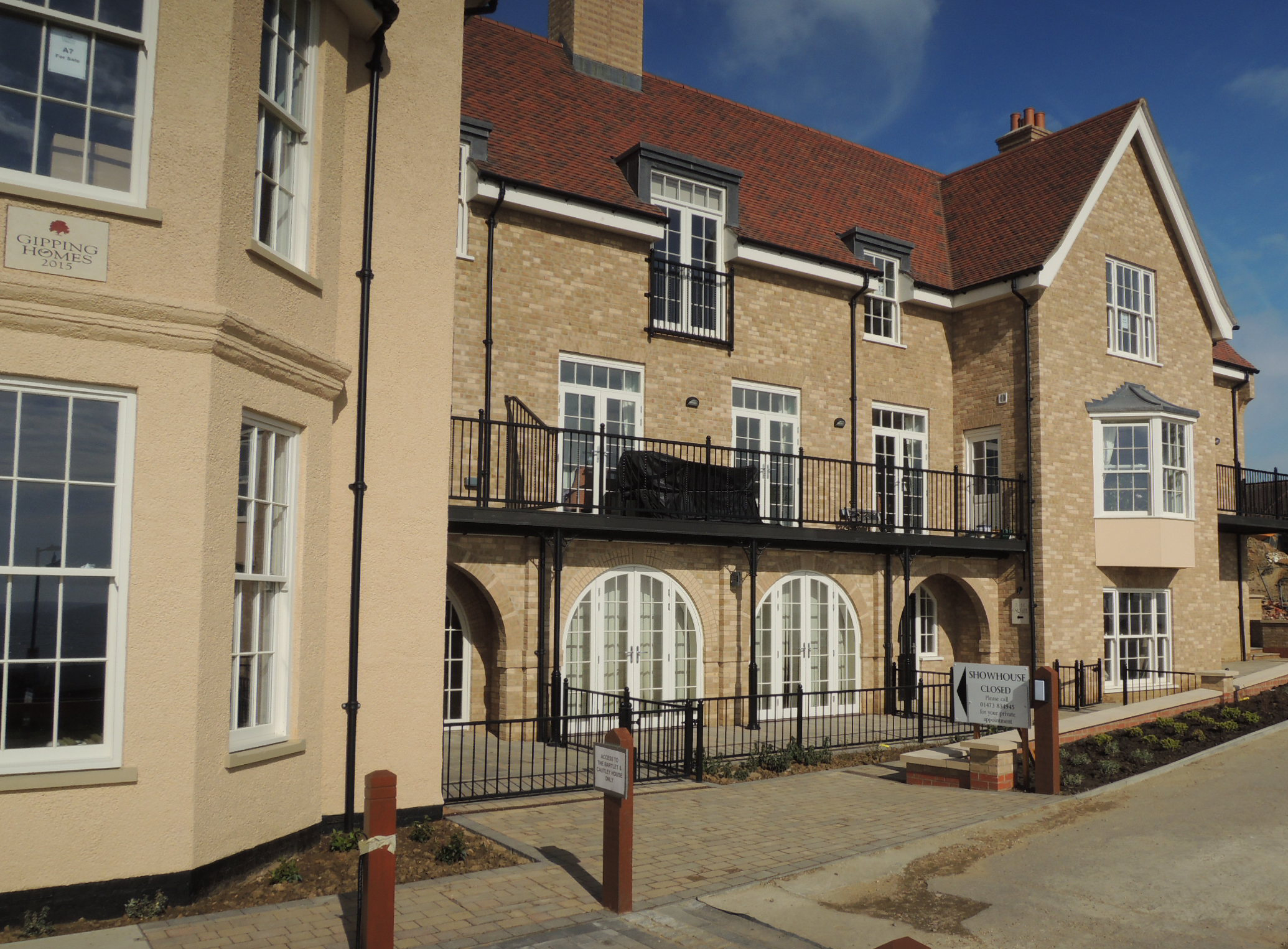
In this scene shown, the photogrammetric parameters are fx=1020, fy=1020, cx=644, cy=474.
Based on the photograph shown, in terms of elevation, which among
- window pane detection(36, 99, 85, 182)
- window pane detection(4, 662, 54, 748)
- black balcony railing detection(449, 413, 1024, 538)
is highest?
window pane detection(36, 99, 85, 182)

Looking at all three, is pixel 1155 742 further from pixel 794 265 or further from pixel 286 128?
pixel 286 128

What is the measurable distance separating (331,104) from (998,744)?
9.68 m

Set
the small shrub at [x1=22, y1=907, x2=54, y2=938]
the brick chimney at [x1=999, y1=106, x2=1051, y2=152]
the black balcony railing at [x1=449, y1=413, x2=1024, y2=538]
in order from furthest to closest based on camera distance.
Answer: the brick chimney at [x1=999, y1=106, x2=1051, y2=152], the black balcony railing at [x1=449, y1=413, x2=1024, y2=538], the small shrub at [x1=22, y1=907, x2=54, y2=938]

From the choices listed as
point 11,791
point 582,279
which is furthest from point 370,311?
point 582,279

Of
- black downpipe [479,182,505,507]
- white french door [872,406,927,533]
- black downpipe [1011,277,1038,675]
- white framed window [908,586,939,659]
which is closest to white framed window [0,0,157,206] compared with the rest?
black downpipe [479,182,505,507]

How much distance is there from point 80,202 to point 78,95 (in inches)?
30.7

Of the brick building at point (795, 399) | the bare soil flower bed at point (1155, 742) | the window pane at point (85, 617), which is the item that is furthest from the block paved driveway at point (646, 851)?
the brick building at point (795, 399)

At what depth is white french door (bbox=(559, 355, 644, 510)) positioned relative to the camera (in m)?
15.6

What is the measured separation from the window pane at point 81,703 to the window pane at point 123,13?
14.1 ft

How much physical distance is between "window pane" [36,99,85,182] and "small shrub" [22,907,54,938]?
4.65 meters

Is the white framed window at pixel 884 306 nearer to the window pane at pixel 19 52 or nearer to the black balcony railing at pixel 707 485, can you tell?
the black balcony railing at pixel 707 485

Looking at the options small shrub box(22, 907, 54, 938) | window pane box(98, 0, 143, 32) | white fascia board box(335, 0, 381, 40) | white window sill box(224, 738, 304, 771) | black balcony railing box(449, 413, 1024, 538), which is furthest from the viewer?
black balcony railing box(449, 413, 1024, 538)

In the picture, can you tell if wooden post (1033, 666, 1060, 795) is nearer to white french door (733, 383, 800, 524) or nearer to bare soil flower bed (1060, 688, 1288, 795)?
bare soil flower bed (1060, 688, 1288, 795)

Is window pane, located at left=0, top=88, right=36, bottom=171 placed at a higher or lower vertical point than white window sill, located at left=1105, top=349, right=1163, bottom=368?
lower
